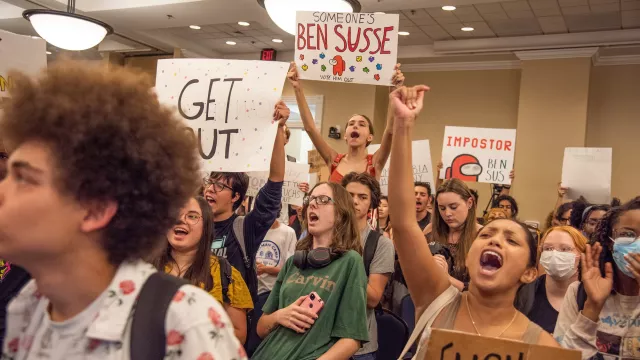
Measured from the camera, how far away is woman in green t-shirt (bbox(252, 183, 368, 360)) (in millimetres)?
2664

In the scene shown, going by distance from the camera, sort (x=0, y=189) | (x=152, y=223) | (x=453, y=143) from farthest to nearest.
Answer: (x=453, y=143), (x=152, y=223), (x=0, y=189)

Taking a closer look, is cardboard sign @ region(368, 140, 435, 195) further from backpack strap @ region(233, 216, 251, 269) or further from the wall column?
the wall column

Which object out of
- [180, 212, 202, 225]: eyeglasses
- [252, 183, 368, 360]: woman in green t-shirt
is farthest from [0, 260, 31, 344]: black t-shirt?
[252, 183, 368, 360]: woman in green t-shirt

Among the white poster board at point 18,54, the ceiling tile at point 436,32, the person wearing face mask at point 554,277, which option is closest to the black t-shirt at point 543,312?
the person wearing face mask at point 554,277

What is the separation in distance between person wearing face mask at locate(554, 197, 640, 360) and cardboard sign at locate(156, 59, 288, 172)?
1.73m

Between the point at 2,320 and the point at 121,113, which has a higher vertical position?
the point at 121,113

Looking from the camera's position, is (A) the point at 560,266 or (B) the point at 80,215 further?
(A) the point at 560,266

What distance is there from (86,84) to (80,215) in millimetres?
260

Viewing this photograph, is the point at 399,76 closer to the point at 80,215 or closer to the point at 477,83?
the point at 80,215

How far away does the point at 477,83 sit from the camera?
10.8 m

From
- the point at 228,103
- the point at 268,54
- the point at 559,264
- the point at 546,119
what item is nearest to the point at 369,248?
the point at 559,264

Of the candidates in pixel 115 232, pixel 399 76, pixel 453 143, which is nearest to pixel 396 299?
pixel 399 76

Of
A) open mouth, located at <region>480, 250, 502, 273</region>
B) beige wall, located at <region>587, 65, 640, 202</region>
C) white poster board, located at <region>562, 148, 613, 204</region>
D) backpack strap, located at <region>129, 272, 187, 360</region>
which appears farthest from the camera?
beige wall, located at <region>587, 65, 640, 202</region>

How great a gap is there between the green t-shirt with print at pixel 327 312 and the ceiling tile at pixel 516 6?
6.36 metres
